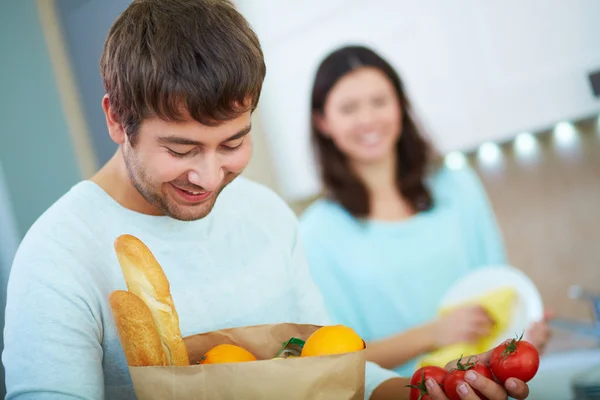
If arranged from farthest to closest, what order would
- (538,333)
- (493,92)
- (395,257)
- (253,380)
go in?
(493,92) → (395,257) → (538,333) → (253,380)

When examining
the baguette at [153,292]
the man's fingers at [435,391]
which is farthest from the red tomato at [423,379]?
the baguette at [153,292]

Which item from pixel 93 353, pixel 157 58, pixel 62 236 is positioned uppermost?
pixel 157 58

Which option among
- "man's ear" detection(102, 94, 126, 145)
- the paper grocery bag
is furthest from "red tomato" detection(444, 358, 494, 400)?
"man's ear" detection(102, 94, 126, 145)

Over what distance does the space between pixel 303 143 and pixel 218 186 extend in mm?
1645

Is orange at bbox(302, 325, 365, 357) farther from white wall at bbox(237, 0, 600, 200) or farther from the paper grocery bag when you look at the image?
white wall at bbox(237, 0, 600, 200)

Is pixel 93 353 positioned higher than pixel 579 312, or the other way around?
pixel 93 353

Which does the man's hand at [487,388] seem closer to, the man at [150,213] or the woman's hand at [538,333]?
the man at [150,213]

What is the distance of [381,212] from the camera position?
199cm

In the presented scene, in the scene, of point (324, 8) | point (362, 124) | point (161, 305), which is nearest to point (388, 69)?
point (362, 124)

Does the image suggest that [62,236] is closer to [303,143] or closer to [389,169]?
[389,169]

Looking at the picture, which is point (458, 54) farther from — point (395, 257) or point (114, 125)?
point (114, 125)

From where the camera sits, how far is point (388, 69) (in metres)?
1.99

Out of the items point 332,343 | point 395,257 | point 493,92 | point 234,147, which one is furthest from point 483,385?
point 493,92

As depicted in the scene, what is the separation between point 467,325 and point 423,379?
3.39 ft
